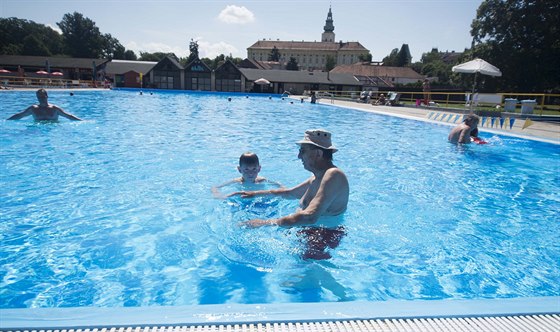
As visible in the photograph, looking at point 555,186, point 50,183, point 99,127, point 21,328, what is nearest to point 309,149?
point 21,328

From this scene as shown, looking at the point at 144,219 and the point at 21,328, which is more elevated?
the point at 21,328

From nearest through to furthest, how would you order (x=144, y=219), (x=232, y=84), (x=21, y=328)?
(x=21, y=328)
(x=144, y=219)
(x=232, y=84)

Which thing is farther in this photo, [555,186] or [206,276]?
[555,186]

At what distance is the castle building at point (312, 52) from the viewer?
127 meters

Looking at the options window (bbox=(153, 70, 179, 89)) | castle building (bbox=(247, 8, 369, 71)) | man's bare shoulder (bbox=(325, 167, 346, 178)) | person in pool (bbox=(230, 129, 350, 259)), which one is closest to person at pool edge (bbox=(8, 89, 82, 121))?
person in pool (bbox=(230, 129, 350, 259))

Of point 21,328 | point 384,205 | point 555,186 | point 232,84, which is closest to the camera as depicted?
point 21,328

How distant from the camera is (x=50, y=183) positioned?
20.1 feet

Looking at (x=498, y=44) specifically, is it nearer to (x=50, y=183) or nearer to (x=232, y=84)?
(x=232, y=84)

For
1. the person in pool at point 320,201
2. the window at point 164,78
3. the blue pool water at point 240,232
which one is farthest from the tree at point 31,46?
the person in pool at point 320,201

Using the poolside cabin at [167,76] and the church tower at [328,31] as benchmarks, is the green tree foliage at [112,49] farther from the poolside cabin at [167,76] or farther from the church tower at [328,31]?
the church tower at [328,31]

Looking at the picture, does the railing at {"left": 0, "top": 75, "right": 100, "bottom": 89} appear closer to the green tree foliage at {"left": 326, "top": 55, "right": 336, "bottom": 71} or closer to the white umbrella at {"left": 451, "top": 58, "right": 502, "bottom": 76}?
the white umbrella at {"left": 451, "top": 58, "right": 502, "bottom": 76}

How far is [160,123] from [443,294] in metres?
13.5

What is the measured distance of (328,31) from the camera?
153 metres

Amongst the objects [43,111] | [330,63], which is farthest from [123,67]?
[330,63]
